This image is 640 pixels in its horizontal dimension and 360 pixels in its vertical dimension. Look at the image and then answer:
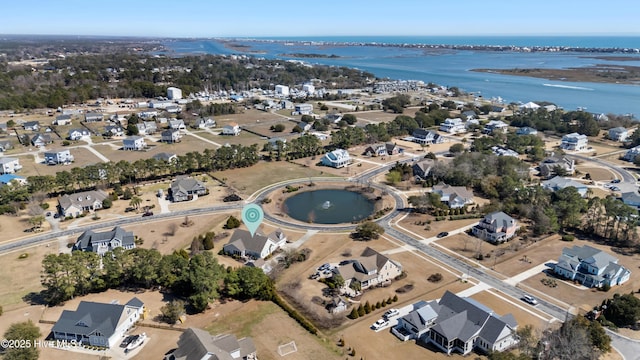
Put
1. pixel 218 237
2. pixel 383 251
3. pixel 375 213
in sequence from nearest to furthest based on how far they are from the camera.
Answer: pixel 383 251 → pixel 218 237 → pixel 375 213

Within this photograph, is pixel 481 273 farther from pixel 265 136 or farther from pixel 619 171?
pixel 265 136

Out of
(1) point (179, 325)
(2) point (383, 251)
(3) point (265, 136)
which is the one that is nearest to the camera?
(1) point (179, 325)

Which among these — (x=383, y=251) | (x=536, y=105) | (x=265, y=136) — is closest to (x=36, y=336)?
(x=383, y=251)

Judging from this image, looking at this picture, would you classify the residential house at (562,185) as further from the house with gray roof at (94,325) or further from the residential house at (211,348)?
the house with gray roof at (94,325)

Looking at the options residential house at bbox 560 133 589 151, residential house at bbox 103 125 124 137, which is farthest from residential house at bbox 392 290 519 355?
residential house at bbox 103 125 124 137

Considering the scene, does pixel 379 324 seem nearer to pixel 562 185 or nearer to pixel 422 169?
pixel 422 169

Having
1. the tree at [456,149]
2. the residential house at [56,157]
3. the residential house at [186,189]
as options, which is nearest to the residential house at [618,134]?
the tree at [456,149]

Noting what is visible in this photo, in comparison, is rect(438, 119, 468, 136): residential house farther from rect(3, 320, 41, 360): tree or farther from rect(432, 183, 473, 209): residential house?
rect(3, 320, 41, 360): tree
